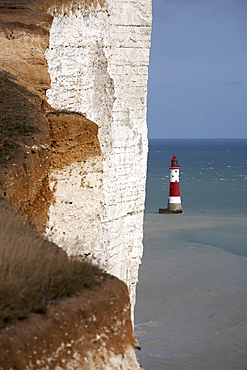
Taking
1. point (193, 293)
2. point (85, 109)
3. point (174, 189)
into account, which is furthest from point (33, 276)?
point (174, 189)

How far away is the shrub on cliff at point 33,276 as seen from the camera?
2932 millimetres

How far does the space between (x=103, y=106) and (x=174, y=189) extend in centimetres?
1732

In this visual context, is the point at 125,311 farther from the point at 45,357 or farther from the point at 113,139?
the point at 113,139

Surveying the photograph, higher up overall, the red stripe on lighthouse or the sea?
the red stripe on lighthouse

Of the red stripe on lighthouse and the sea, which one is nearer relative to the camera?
the sea

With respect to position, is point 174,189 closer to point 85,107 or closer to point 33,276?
point 85,107

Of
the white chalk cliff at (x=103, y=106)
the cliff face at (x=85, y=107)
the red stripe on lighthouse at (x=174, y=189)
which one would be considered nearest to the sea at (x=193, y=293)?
the red stripe on lighthouse at (x=174, y=189)

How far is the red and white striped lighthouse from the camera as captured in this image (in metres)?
25.0

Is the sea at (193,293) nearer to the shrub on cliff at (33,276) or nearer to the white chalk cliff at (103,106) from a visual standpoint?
the white chalk cliff at (103,106)

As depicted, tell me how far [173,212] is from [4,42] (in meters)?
18.9

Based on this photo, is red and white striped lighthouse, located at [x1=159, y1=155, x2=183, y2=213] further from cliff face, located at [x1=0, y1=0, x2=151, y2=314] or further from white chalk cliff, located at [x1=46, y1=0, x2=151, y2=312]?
white chalk cliff, located at [x1=46, y1=0, x2=151, y2=312]

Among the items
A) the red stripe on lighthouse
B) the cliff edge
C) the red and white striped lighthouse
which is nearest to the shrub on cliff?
the cliff edge

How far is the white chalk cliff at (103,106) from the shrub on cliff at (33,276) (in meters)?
3.73

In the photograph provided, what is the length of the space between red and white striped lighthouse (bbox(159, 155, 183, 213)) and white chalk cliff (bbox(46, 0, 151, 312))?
16001mm
